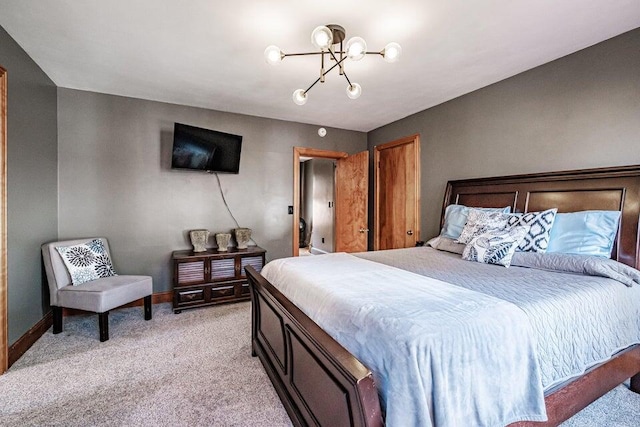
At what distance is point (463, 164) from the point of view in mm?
3428

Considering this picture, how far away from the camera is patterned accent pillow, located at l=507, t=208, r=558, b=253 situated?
7.25ft

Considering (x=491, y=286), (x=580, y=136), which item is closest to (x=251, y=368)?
(x=491, y=286)

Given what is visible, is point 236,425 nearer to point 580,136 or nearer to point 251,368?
point 251,368

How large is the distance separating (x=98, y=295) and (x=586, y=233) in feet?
13.2

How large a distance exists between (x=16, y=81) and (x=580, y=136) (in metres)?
4.74

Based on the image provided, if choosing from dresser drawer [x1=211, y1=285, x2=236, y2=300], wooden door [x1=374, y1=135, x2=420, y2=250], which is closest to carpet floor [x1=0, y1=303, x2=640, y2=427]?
dresser drawer [x1=211, y1=285, x2=236, y2=300]

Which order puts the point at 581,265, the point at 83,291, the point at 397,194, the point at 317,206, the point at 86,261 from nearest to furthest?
the point at 581,265 < the point at 83,291 < the point at 86,261 < the point at 397,194 < the point at 317,206

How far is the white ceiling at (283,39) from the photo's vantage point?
1.91 meters

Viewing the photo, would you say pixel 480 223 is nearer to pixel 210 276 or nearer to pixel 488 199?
pixel 488 199

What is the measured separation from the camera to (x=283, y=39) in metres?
2.28

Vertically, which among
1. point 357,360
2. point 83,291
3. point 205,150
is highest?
point 205,150

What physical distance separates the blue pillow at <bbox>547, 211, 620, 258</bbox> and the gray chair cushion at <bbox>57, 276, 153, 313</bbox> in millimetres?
3724

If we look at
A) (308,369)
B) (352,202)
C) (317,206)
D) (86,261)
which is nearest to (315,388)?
(308,369)

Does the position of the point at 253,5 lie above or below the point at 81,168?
above
